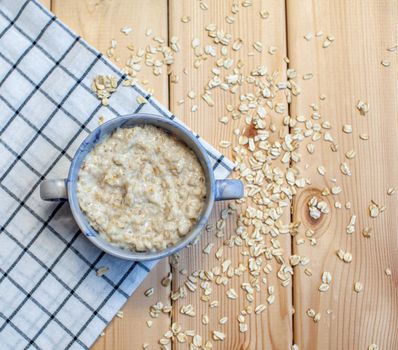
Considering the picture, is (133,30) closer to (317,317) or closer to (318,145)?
(318,145)

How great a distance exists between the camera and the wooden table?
91cm

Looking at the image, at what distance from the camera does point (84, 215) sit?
2.60ft

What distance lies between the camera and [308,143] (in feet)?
3.04

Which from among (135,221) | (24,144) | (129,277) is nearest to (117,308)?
(129,277)

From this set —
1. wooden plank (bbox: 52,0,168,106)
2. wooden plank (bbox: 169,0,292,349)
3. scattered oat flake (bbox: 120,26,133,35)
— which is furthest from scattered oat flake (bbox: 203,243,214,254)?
scattered oat flake (bbox: 120,26,133,35)

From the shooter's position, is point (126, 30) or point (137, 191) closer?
point (137, 191)

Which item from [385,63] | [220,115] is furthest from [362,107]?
[220,115]

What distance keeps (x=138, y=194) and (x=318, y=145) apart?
0.31 meters

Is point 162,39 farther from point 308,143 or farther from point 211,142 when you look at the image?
point 308,143

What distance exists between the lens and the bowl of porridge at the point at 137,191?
0.79 m

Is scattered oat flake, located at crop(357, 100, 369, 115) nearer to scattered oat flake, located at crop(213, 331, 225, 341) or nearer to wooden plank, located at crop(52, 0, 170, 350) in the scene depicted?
wooden plank, located at crop(52, 0, 170, 350)

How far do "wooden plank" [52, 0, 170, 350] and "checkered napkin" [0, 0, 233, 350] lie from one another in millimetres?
26

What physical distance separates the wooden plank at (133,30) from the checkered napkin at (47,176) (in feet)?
0.09

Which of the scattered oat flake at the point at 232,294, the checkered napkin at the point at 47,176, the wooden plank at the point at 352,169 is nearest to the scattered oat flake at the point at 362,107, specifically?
the wooden plank at the point at 352,169
